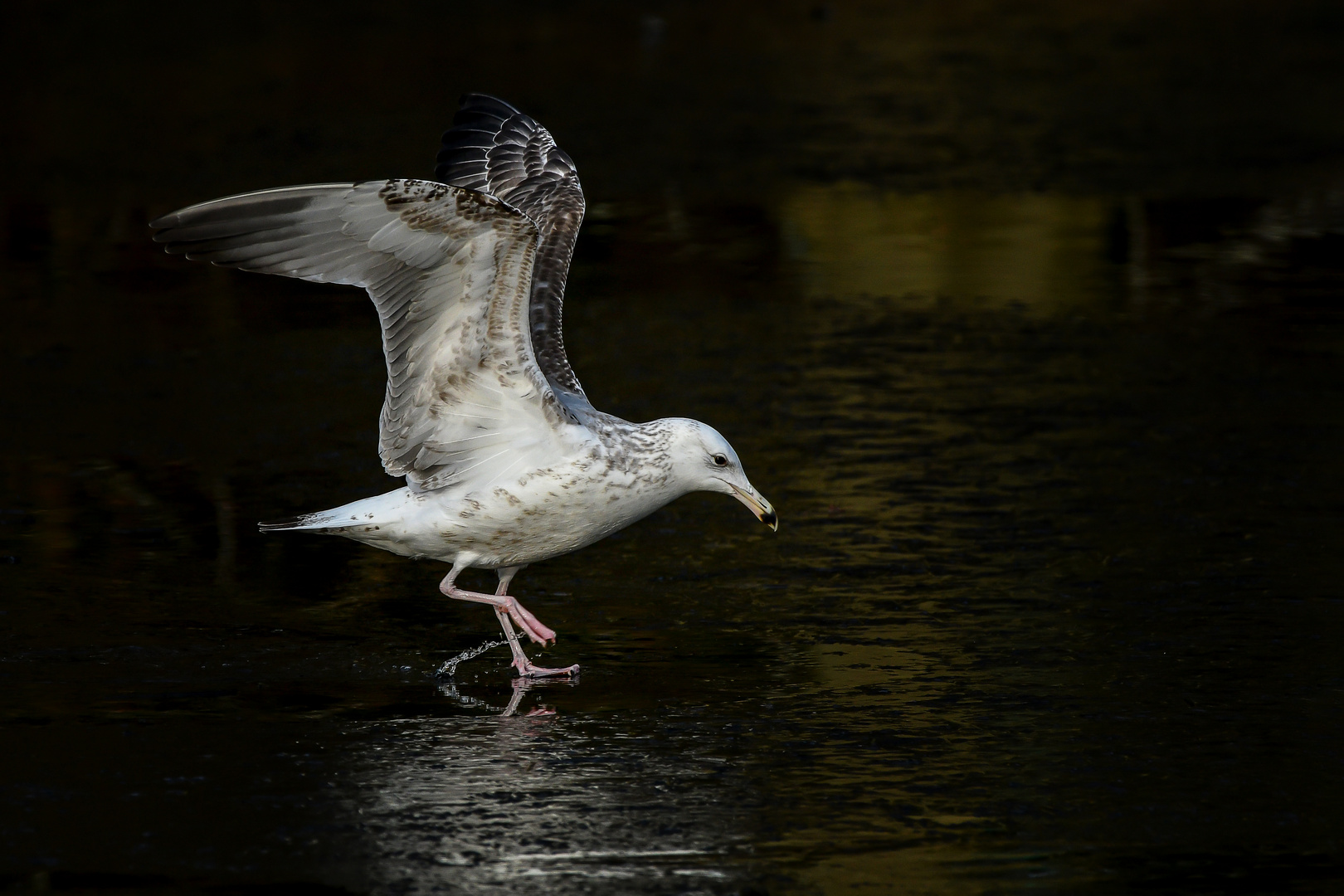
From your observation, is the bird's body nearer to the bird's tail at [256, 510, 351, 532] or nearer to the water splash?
the bird's tail at [256, 510, 351, 532]

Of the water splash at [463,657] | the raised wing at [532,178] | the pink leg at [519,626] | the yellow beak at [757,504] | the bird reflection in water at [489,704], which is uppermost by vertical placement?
the raised wing at [532,178]

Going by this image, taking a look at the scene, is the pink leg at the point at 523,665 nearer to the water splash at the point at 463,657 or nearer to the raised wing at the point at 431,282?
the water splash at the point at 463,657

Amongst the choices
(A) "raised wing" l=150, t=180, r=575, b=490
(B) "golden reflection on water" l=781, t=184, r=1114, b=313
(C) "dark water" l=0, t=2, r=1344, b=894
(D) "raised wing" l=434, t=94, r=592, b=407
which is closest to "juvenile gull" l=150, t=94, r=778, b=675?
(A) "raised wing" l=150, t=180, r=575, b=490

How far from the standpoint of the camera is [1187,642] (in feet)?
22.0

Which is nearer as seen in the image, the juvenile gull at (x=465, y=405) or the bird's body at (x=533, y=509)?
the juvenile gull at (x=465, y=405)

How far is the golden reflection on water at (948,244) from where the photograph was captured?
13.0 m

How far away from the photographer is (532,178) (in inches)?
347

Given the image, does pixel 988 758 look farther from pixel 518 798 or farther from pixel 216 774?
pixel 216 774

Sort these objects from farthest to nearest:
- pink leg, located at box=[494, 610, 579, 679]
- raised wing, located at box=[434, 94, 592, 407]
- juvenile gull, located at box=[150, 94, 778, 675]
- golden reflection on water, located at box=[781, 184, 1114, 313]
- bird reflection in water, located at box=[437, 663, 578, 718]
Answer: golden reflection on water, located at box=[781, 184, 1114, 313] → raised wing, located at box=[434, 94, 592, 407] → pink leg, located at box=[494, 610, 579, 679] → juvenile gull, located at box=[150, 94, 778, 675] → bird reflection in water, located at box=[437, 663, 578, 718]

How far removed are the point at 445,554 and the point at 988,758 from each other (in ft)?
7.61

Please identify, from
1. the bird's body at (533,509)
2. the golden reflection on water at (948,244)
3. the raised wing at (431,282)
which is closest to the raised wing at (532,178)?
the raised wing at (431,282)

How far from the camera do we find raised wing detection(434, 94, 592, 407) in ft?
25.9

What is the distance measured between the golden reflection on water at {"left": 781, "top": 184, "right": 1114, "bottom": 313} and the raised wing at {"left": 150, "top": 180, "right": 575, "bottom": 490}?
6.10 metres

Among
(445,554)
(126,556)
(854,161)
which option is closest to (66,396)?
(126,556)
